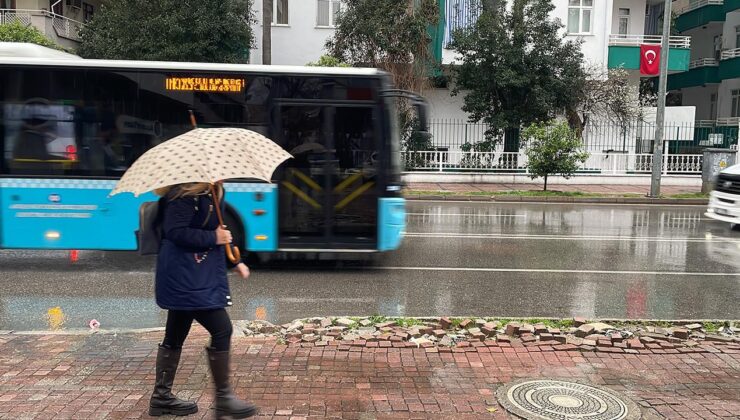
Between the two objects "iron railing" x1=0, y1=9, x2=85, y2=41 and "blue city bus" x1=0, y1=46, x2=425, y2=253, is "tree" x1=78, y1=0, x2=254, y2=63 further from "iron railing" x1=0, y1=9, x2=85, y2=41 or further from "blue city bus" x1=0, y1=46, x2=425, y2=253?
"blue city bus" x1=0, y1=46, x2=425, y2=253

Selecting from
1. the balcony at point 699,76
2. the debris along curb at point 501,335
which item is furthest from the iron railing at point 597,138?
the debris along curb at point 501,335

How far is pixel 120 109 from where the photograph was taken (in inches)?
352

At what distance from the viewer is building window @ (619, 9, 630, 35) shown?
100ft

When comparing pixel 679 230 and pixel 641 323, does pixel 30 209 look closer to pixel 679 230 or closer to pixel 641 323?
pixel 641 323

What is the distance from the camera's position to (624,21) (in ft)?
101

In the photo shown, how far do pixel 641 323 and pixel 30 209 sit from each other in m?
8.17

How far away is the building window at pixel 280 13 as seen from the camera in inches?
1129

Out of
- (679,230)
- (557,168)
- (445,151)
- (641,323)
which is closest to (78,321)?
(641,323)

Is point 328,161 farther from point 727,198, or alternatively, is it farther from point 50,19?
point 50,19

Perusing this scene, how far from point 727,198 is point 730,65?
77.6 ft

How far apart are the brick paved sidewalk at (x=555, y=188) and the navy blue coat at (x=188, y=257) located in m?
18.4

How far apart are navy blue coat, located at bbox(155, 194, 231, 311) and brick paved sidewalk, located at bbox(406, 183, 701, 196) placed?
1837 centimetres

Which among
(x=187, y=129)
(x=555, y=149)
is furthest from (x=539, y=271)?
(x=555, y=149)

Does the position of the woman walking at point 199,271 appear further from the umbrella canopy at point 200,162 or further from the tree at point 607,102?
the tree at point 607,102
